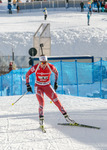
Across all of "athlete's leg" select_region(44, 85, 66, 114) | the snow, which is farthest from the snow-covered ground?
"athlete's leg" select_region(44, 85, 66, 114)

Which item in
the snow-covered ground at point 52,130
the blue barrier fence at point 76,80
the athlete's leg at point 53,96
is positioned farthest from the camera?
the blue barrier fence at point 76,80

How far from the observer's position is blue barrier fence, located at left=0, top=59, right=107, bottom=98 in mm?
16016

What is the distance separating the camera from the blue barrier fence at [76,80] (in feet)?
52.5

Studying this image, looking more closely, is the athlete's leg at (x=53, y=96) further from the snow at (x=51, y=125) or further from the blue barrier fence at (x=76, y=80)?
the blue barrier fence at (x=76, y=80)

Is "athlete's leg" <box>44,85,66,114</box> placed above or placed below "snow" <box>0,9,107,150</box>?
above

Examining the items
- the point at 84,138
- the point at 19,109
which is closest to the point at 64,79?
the point at 19,109

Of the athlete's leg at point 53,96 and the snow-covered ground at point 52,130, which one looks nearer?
the snow-covered ground at point 52,130

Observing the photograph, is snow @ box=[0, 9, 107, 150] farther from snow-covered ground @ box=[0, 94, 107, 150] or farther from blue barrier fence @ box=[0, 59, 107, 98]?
blue barrier fence @ box=[0, 59, 107, 98]

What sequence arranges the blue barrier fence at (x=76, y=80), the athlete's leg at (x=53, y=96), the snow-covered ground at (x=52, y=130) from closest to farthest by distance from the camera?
the snow-covered ground at (x=52, y=130)
the athlete's leg at (x=53, y=96)
the blue barrier fence at (x=76, y=80)

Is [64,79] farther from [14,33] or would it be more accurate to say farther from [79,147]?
[14,33]

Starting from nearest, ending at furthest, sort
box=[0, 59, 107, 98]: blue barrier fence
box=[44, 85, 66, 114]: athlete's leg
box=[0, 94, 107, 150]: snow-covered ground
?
box=[0, 94, 107, 150]: snow-covered ground, box=[44, 85, 66, 114]: athlete's leg, box=[0, 59, 107, 98]: blue barrier fence

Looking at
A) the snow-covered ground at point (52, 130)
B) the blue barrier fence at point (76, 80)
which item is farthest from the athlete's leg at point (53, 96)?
the blue barrier fence at point (76, 80)

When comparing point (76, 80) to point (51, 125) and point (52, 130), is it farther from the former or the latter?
point (52, 130)

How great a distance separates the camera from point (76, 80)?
1645 centimetres
